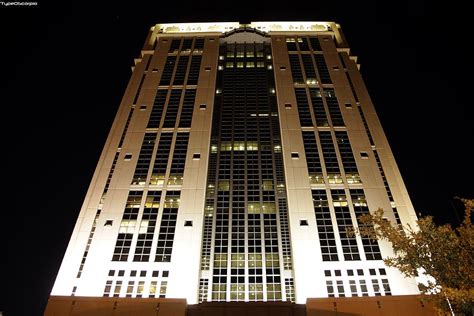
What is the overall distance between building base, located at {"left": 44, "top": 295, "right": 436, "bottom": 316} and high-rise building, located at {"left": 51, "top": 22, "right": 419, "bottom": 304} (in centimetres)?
317

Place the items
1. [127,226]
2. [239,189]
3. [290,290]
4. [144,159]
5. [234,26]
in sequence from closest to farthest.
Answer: [290,290] → [127,226] → [239,189] → [144,159] → [234,26]

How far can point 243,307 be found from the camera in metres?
34.8

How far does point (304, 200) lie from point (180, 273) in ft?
54.6

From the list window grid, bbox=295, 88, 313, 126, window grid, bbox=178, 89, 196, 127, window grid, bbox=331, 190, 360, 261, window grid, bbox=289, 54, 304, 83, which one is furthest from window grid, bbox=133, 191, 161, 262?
window grid, bbox=289, 54, 304, 83

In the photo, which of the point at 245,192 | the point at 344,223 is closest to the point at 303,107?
the point at 245,192

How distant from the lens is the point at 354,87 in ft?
213

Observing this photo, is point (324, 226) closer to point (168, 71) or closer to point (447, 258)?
point (447, 258)

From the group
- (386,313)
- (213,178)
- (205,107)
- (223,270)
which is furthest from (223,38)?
(386,313)

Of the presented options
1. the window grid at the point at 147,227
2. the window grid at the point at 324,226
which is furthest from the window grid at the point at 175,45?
the window grid at the point at 324,226

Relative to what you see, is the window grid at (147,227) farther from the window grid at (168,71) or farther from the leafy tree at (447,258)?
the leafy tree at (447,258)

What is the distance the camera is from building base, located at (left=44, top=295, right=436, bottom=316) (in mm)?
34656

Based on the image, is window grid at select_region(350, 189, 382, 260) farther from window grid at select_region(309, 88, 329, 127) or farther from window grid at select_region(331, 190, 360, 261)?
window grid at select_region(309, 88, 329, 127)

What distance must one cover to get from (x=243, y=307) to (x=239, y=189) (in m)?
17.9

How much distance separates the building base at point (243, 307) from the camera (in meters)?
34.7
